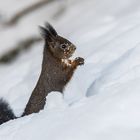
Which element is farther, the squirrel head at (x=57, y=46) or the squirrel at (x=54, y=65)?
the squirrel head at (x=57, y=46)

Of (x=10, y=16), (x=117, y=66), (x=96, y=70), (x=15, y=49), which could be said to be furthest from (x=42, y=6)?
(x=117, y=66)

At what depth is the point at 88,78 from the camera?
5582 mm

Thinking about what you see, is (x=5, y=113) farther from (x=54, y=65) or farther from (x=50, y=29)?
(x=50, y=29)

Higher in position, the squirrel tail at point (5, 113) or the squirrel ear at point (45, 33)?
the squirrel ear at point (45, 33)

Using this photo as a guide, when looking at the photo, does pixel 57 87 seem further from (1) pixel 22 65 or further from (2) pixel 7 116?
(1) pixel 22 65

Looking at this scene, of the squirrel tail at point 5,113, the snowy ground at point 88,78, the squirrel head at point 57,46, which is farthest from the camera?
the squirrel head at point 57,46

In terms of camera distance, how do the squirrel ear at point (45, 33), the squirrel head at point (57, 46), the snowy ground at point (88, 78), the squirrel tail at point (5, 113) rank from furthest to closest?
the squirrel head at point (57, 46) → the squirrel ear at point (45, 33) → the squirrel tail at point (5, 113) → the snowy ground at point (88, 78)

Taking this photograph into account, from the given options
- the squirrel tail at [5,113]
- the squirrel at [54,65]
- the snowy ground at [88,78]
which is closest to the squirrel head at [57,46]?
the squirrel at [54,65]

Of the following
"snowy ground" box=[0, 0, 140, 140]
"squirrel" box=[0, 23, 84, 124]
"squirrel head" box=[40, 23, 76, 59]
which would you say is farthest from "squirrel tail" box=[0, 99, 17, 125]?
"squirrel head" box=[40, 23, 76, 59]

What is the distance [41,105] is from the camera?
16.9 ft

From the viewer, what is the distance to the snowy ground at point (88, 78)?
3643mm

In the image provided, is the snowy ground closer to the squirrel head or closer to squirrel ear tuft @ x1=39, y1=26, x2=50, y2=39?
the squirrel head

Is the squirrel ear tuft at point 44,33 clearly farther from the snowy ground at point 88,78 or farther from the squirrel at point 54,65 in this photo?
the snowy ground at point 88,78

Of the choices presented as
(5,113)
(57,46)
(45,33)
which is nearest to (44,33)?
(45,33)
